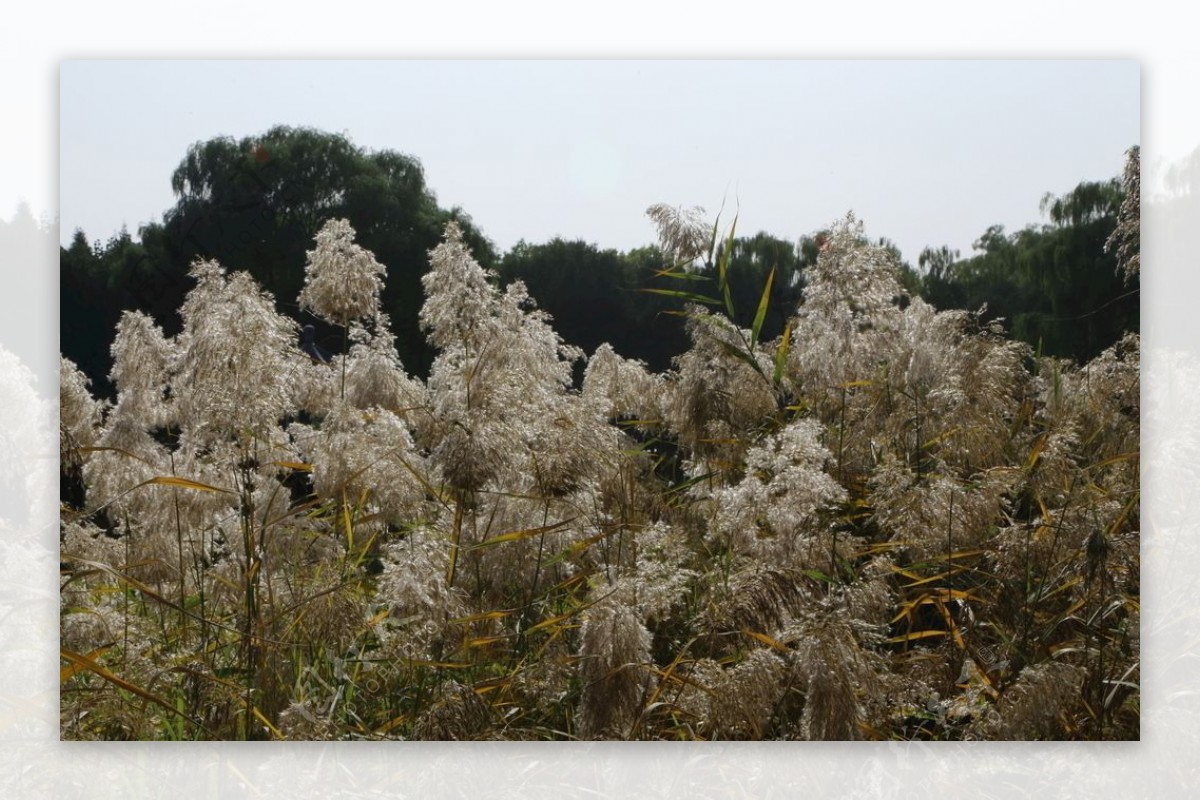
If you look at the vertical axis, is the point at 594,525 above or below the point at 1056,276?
below

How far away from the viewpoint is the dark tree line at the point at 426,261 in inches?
122

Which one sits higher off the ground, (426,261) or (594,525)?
(426,261)

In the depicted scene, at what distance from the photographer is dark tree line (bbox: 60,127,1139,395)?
10.1 feet

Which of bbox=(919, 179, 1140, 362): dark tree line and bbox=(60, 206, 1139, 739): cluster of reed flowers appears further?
bbox=(919, 179, 1140, 362): dark tree line

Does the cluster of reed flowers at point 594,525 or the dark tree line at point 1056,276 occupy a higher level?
the dark tree line at point 1056,276

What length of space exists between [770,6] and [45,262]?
1.88 metres

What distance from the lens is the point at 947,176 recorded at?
3133mm

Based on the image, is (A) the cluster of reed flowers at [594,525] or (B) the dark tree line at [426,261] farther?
(B) the dark tree line at [426,261]

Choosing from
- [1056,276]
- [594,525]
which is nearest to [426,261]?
[594,525]

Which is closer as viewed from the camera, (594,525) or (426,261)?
(594,525)

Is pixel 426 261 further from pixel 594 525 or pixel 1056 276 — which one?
pixel 1056 276

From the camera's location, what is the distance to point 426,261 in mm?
3117

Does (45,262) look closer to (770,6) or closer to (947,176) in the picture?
(770,6)

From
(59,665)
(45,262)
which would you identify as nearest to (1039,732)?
(59,665)
